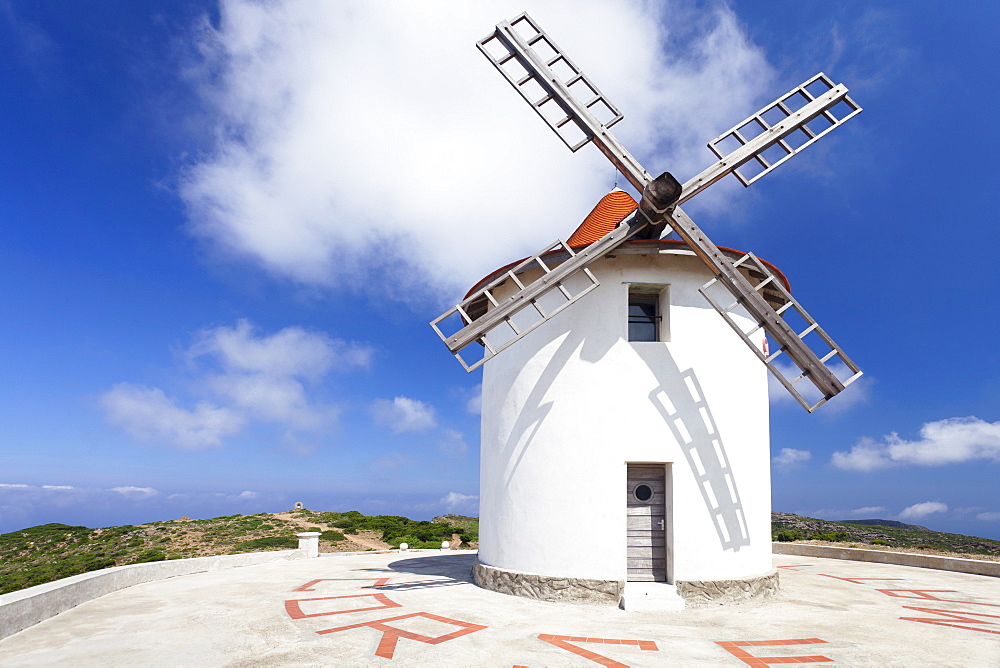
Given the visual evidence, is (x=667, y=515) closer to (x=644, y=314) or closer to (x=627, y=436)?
(x=627, y=436)

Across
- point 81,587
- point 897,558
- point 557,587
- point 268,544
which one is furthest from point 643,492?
point 268,544

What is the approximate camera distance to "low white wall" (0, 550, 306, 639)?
7837 millimetres

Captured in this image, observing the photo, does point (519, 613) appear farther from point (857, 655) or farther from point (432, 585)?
point (857, 655)

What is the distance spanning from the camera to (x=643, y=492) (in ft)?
34.8

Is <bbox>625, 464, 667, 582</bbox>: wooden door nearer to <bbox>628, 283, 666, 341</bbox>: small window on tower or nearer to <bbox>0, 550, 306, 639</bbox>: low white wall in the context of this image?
<bbox>628, 283, 666, 341</bbox>: small window on tower

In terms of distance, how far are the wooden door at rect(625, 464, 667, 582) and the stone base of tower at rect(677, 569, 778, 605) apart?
0.52 meters

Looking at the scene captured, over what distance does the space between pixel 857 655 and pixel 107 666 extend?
8.53 meters

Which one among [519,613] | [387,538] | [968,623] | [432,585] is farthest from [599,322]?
[387,538]

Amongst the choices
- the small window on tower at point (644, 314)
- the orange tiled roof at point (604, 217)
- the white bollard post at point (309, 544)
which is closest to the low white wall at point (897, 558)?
the small window on tower at point (644, 314)

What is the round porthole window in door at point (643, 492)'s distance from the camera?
10602mm

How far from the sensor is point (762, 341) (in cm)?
1184

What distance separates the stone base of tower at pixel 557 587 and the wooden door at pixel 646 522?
712 millimetres

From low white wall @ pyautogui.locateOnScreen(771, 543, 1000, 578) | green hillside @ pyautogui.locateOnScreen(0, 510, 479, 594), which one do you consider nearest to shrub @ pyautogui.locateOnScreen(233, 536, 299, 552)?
green hillside @ pyautogui.locateOnScreen(0, 510, 479, 594)

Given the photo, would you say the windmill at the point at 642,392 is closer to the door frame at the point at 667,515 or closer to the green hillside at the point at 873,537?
the door frame at the point at 667,515
